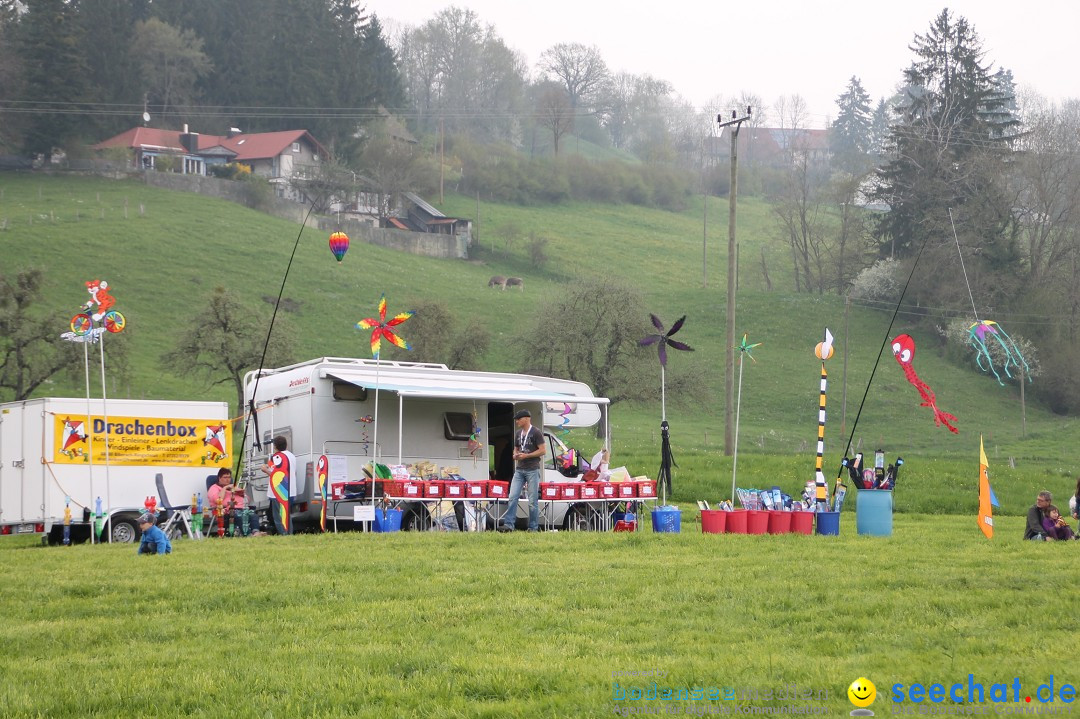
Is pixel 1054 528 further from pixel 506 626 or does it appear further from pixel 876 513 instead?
pixel 506 626

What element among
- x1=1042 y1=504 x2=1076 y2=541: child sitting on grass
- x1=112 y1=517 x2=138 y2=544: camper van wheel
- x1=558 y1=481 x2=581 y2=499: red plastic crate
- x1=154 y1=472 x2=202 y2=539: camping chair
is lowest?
x1=112 y1=517 x2=138 y2=544: camper van wheel

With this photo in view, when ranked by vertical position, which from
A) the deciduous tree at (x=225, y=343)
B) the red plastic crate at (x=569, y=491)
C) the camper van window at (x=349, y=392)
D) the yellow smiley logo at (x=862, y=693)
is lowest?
the yellow smiley logo at (x=862, y=693)

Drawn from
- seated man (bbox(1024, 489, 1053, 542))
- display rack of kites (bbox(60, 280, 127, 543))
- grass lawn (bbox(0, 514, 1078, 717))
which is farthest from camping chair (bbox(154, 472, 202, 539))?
seated man (bbox(1024, 489, 1053, 542))

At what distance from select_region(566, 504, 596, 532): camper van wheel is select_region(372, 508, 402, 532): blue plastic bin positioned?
115 inches

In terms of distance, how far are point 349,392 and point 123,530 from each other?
4.57 meters

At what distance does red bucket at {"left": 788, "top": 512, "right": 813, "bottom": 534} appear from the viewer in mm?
15648

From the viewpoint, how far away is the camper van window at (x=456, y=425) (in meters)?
19.0

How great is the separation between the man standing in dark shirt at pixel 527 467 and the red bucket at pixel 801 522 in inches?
138

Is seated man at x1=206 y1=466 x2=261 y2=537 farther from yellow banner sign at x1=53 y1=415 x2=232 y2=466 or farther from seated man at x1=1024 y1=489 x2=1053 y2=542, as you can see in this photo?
seated man at x1=1024 y1=489 x2=1053 y2=542

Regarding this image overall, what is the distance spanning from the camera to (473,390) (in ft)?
60.4

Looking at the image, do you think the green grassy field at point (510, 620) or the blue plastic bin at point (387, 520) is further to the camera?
the blue plastic bin at point (387, 520)

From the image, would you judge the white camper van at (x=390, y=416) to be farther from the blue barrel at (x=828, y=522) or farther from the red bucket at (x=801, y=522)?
the blue barrel at (x=828, y=522)

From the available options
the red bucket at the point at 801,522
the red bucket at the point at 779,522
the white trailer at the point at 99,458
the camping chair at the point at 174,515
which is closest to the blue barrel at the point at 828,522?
the red bucket at the point at 801,522

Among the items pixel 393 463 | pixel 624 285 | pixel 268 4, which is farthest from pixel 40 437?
pixel 268 4
